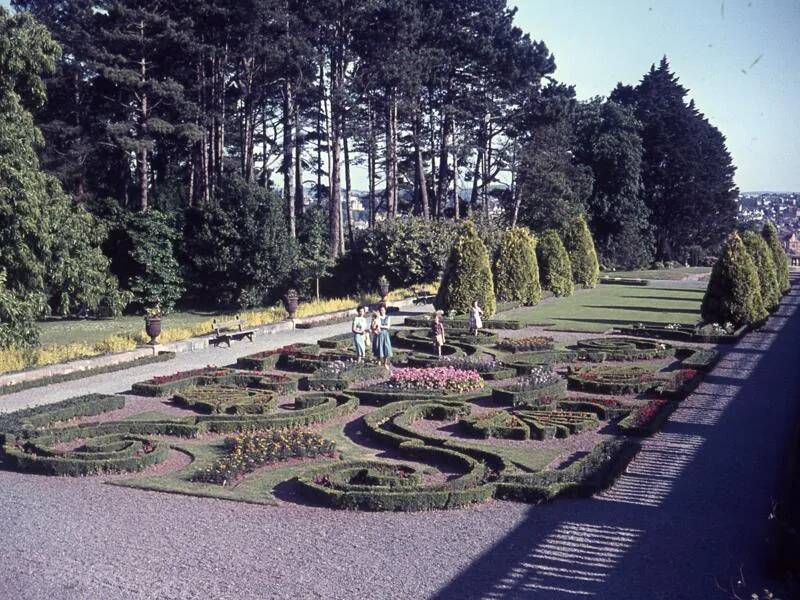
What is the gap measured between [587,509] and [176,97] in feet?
104

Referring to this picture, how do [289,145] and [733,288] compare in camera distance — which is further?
[289,145]

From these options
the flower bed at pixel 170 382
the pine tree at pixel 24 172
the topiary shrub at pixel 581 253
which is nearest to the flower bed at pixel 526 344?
the flower bed at pixel 170 382

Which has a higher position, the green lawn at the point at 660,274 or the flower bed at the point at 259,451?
the green lawn at the point at 660,274

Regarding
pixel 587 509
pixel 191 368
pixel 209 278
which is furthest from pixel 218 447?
pixel 209 278

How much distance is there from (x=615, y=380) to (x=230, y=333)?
11.8 meters

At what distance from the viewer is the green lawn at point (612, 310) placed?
29.2m

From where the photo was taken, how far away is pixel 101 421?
48.5 ft

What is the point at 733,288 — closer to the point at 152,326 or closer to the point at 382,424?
the point at 382,424

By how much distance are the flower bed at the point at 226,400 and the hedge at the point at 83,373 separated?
328 centimetres

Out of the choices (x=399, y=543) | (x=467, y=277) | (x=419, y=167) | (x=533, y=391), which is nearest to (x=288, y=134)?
(x=419, y=167)

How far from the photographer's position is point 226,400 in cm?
1588

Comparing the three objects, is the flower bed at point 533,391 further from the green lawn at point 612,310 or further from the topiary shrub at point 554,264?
the topiary shrub at point 554,264

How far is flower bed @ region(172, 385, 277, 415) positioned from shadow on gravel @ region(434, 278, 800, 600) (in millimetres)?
6577

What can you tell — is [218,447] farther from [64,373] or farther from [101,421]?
[64,373]
